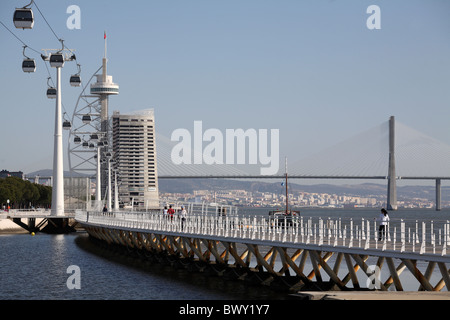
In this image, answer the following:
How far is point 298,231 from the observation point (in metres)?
37.6

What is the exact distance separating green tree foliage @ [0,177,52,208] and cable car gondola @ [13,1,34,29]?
372ft

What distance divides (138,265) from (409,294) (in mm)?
27433

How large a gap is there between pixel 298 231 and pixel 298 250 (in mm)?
4377

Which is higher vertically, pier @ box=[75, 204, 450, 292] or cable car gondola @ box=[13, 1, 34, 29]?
cable car gondola @ box=[13, 1, 34, 29]

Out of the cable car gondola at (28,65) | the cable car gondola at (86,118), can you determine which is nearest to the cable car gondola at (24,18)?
the cable car gondola at (28,65)

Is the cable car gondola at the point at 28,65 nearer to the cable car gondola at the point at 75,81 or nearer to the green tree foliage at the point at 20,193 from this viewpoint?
the cable car gondola at the point at 75,81

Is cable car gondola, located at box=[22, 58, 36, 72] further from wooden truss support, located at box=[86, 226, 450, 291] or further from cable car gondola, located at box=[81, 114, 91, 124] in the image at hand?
cable car gondola, located at box=[81, 114, 91, 124]

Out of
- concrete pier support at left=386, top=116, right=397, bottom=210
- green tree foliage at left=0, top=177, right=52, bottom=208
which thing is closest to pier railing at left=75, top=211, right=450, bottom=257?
green tree foliage at left=0, top=177, right=52, bottom=208

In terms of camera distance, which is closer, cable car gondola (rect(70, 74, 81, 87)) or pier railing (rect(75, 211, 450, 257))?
pier railing (rect(75, 211, 450, 257))

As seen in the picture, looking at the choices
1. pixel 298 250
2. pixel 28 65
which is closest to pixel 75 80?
pixel 28 65

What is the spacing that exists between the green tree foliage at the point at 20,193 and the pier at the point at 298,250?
79.9 m

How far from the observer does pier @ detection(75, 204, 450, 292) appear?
26328mm
